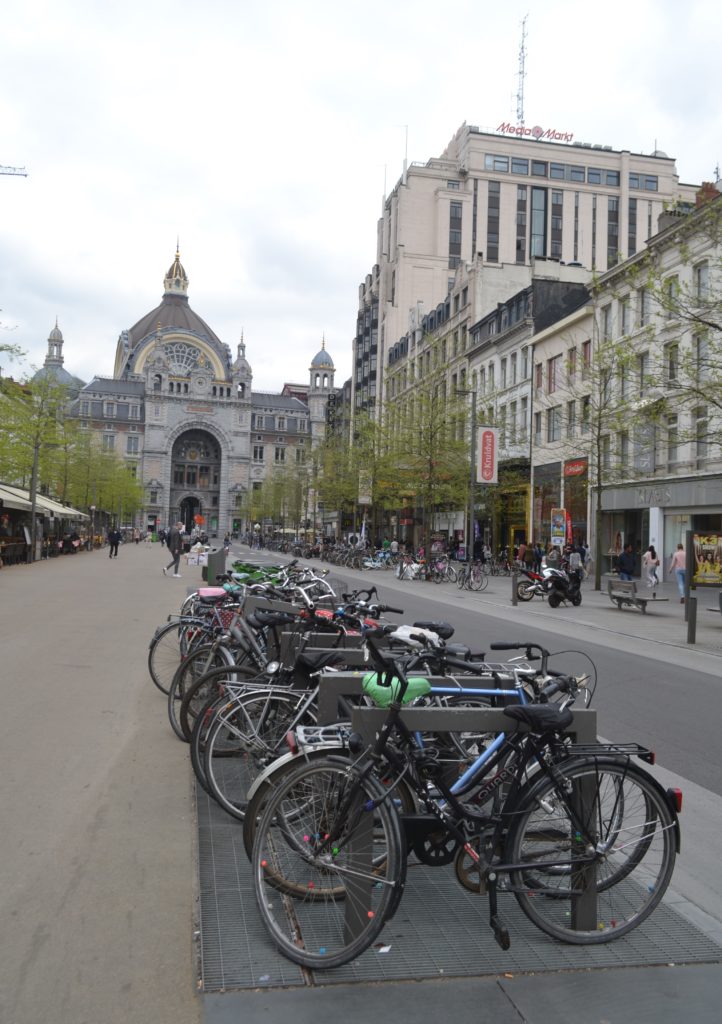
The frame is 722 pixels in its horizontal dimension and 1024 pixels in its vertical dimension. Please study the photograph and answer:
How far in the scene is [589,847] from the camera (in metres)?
3.52

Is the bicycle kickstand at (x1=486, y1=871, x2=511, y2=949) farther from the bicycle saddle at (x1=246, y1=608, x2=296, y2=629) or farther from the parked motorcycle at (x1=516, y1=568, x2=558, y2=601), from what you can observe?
the parked motorcycle at (x1=516, y1=568, x2=558, y2=601)

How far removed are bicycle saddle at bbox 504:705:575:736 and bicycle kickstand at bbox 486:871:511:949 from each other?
58cm

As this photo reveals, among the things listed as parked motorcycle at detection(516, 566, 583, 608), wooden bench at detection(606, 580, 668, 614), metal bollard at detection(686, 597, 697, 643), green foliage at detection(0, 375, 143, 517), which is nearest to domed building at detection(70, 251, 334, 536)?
green foliage at detection(0, 375, 143, 517)

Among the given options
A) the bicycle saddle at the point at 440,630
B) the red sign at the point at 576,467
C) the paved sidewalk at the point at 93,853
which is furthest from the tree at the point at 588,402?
the bicycle saddle at the point at 440,630

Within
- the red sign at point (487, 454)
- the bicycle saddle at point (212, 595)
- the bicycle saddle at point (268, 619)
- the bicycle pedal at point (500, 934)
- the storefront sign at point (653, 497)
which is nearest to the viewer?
the bicycle pedal at point (500, 934)

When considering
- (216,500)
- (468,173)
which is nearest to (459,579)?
(468,173)

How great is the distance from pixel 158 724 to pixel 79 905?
3.58m

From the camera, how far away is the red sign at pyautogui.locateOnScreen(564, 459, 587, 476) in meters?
40.1

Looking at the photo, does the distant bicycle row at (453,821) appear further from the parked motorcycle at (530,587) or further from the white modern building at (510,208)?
the white modern building at (510,208)

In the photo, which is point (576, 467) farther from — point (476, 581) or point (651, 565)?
point (476, 581)

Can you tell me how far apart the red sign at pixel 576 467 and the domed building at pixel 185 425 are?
9545 centimetres

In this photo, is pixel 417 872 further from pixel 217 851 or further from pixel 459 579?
pixel 459 579

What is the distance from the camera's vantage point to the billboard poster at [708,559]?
54.9ft

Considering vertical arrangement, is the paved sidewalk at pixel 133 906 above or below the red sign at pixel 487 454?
below
